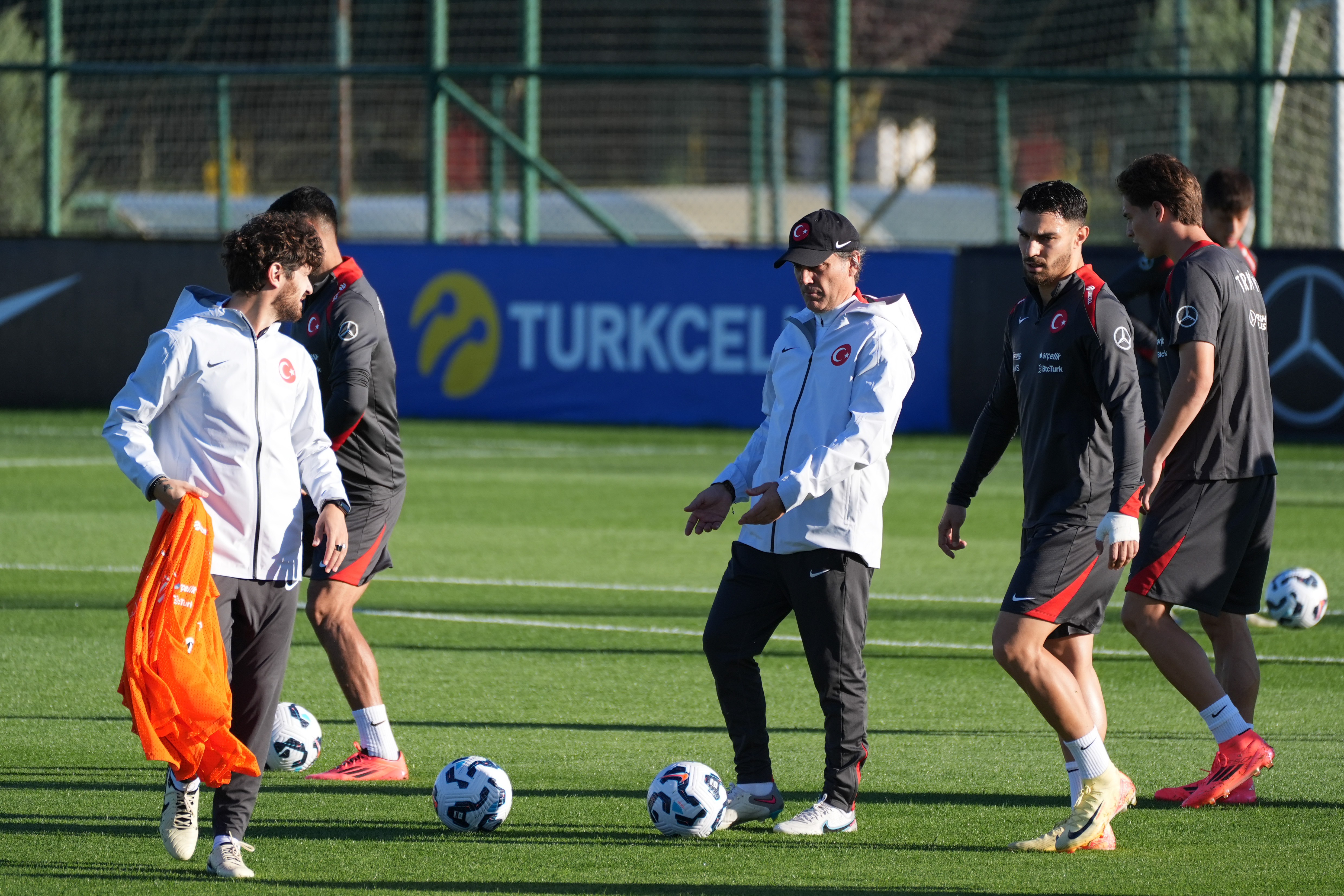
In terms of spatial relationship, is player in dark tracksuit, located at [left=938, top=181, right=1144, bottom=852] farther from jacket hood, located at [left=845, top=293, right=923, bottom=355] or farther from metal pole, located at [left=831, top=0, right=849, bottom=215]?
metal pole, located at [left=831, top=0, right=849, bottom=215]

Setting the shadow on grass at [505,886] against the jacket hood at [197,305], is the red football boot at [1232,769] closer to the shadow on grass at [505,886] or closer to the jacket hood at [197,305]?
the shadow on grass at [505,886]

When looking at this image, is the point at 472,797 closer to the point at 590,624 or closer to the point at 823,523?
the point at 823,523

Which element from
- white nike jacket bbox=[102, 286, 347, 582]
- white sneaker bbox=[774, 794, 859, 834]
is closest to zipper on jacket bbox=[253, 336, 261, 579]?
white nike jacket bbox=[102, 286, 347, 582]

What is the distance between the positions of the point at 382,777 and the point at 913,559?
6.25 meters

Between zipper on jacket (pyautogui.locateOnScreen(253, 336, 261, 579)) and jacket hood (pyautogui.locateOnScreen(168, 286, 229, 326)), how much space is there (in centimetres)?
18

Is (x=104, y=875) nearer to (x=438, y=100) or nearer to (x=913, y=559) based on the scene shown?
(x=913, y=559)

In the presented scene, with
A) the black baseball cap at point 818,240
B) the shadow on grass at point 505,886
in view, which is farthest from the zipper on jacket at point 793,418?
the shadow on grass at point 505,886

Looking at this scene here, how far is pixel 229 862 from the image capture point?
5.28 meters

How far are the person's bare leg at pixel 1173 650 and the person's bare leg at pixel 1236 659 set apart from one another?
0.29 meters

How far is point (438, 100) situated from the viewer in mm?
21203

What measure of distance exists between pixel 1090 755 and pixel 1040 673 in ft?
1.00

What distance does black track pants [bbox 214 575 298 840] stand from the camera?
534 cm

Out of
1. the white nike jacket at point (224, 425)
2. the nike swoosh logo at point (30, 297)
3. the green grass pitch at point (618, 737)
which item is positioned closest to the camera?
the white nike jacket at point (224, 425)

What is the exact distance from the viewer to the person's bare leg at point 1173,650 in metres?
6.41
